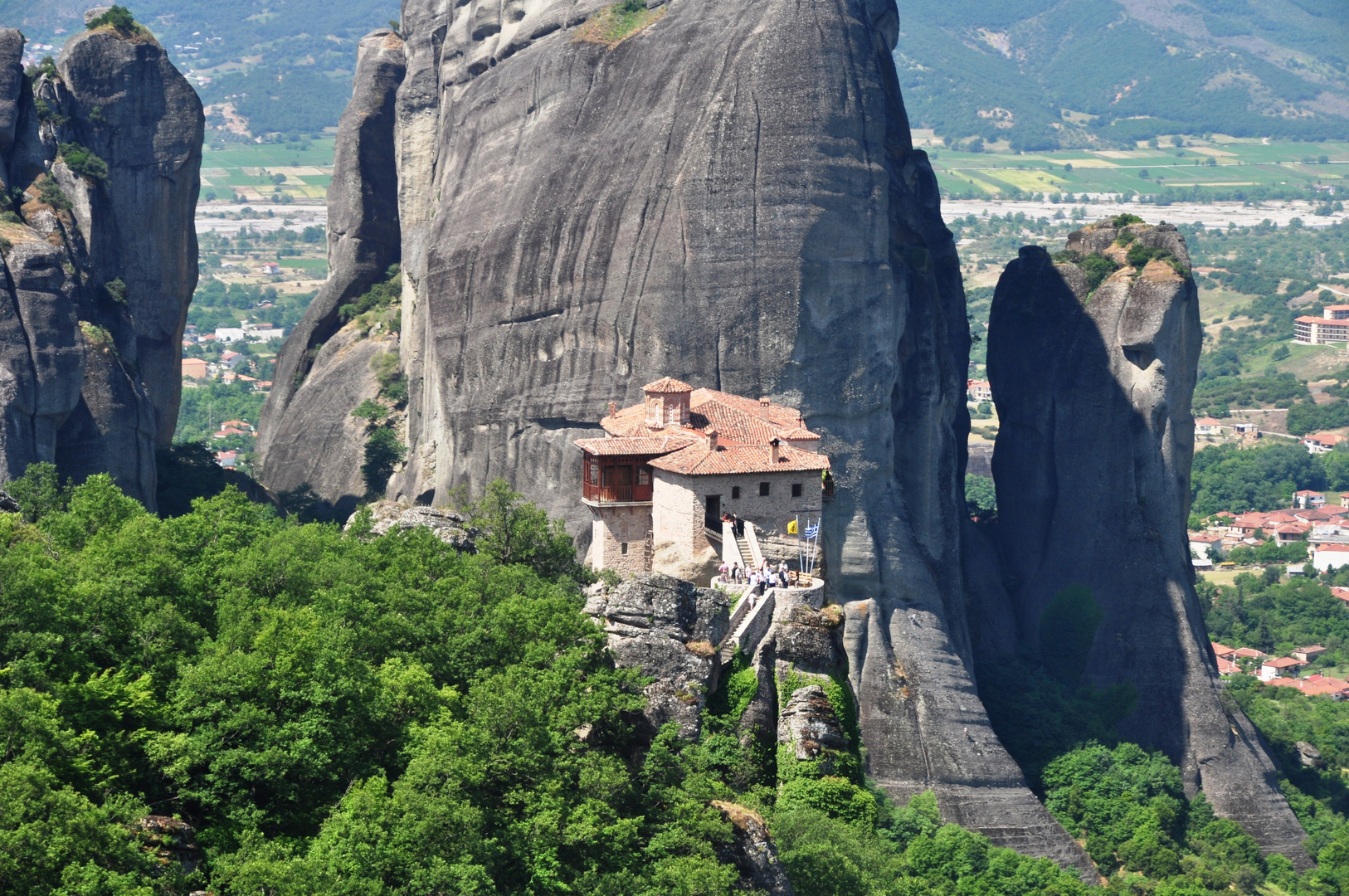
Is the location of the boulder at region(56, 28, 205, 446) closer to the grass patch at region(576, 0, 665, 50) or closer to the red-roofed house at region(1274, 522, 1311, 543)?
the grass patch at region(576, 0, 665, 50)

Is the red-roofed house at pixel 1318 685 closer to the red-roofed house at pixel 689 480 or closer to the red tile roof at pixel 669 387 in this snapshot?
the red tile roof at pixel 669 387

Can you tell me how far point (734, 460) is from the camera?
195 ft

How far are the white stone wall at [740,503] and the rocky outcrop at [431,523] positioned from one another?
6.26 m

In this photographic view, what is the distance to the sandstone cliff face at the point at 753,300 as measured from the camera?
92000 mm

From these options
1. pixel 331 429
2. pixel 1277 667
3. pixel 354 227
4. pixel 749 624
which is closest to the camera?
pixel 749 624

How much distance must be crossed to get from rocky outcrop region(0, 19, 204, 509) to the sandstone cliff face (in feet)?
48.9

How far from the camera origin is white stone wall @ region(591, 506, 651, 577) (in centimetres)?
6188

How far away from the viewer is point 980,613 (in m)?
110

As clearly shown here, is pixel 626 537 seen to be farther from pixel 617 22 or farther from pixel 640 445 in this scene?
pixel 617 22

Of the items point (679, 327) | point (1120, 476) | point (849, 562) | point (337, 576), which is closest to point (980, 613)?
point (1120, 476)

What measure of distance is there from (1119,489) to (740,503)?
54.5 metres

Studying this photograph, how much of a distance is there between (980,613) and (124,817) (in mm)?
76019

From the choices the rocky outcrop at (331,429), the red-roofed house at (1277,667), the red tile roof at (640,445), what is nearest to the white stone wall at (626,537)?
the red tile roof at (640,445)

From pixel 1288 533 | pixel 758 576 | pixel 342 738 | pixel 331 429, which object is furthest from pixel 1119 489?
pixel 1288 533
